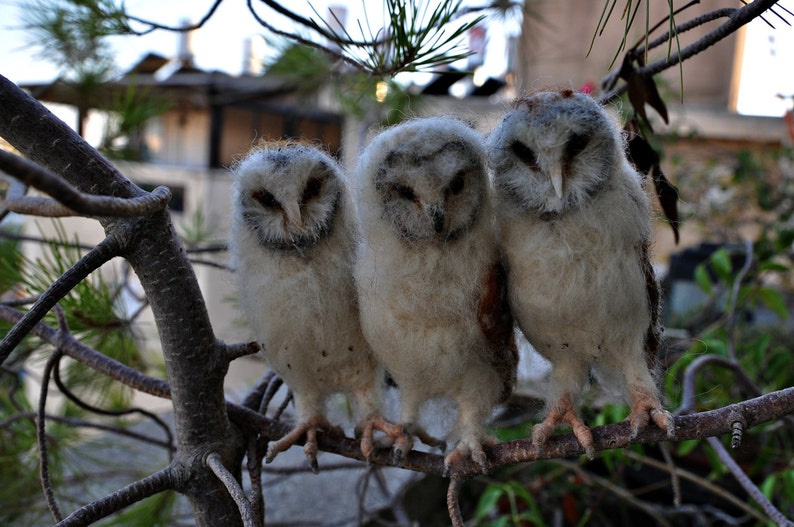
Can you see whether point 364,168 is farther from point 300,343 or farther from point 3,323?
point 3,323

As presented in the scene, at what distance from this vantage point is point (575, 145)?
46 centimetres

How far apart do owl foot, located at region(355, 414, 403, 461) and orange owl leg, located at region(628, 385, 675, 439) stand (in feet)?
0.63

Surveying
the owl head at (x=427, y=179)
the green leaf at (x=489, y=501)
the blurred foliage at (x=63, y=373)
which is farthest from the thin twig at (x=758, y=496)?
the blurred foliage at (x=63, y=373)

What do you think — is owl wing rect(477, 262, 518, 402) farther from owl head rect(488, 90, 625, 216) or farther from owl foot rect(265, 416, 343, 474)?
owl foot rect(265, 416, 343, 474)

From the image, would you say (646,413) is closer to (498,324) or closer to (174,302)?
(498,324)

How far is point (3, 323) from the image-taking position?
677 millimetres

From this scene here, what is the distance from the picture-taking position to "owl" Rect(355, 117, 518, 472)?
463mm

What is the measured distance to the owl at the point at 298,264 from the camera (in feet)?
1.66

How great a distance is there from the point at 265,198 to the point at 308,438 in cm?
22

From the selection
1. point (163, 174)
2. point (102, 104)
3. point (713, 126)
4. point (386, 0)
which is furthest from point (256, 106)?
point (386, 0)

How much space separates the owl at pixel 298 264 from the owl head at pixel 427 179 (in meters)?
0.05

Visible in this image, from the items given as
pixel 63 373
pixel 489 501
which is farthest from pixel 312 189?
pixel 63 373

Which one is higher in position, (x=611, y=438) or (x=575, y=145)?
(x=575, y=145)

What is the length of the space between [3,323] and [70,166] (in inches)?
13.2
